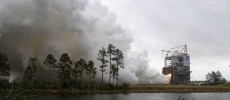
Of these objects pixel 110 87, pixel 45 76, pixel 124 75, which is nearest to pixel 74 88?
pixel 110 87

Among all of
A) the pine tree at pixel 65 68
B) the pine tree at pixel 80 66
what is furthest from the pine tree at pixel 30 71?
the pine tree at pixel 80 66

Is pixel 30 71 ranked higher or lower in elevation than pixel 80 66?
lower

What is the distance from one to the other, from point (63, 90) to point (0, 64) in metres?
21.1

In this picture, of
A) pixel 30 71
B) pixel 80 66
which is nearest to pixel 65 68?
pixel 80 66

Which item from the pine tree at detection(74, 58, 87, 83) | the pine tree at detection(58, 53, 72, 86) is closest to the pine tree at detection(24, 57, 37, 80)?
the pine tree at detection(58, 53, 72, 86)

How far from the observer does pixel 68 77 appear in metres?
126

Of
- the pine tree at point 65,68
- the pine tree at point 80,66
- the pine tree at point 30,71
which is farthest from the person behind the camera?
the pine tree at point 80,66

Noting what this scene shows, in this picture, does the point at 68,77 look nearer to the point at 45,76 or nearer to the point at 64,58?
the point at 64,58

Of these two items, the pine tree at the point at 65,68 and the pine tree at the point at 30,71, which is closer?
the pine tree at the point at 30,71

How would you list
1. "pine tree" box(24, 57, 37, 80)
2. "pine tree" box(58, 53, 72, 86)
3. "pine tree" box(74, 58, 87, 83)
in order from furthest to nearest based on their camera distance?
"pine tree" box(74, 58, 87, 83) < "pine tree" box(58, 53, 72, 86) < "pine tree" box(24, 57, 37, 80)

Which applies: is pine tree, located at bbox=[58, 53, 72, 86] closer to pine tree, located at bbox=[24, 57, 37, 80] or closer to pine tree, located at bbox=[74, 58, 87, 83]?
pine tree, located at bbox=[74, 58, 87, 83]

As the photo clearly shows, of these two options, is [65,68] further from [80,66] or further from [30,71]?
[30,71]

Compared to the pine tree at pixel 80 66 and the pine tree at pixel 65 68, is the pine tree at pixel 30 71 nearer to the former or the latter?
the pine tree at pixel 65 68

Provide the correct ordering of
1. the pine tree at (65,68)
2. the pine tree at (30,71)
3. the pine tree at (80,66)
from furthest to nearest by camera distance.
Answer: the pine tree at (80,66) → the pine tree at (65,68) → the pine tree at (30,71)
